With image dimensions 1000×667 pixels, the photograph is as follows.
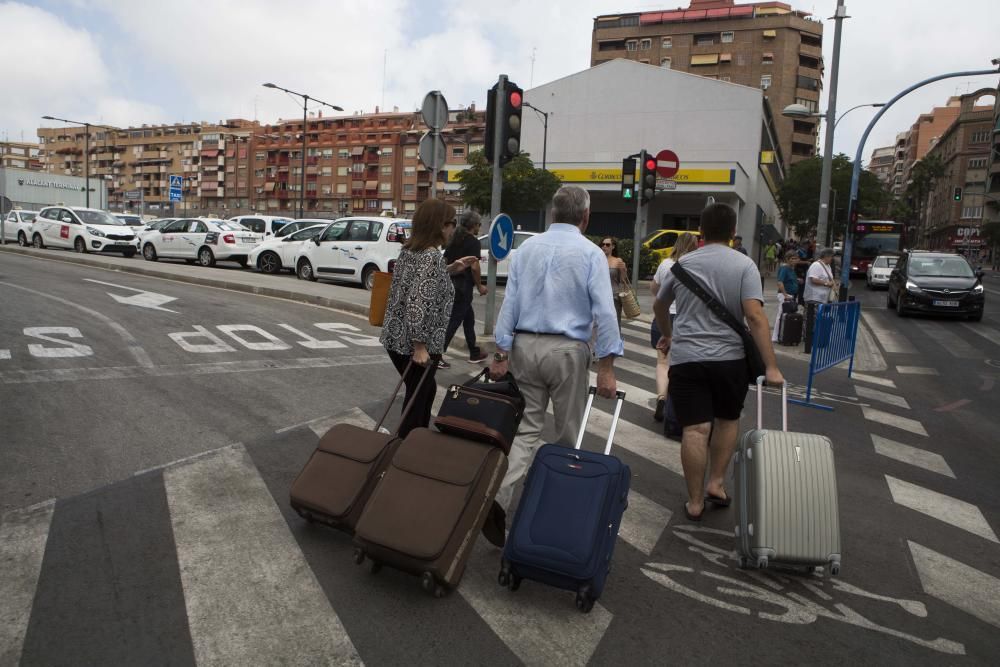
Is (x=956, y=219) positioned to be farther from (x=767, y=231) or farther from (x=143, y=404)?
(x=143, y=404)

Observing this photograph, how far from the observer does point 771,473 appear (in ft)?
12.2

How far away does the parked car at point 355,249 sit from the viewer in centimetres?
1755

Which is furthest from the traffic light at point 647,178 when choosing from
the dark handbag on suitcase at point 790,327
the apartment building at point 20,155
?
the apartment building at point 20,155

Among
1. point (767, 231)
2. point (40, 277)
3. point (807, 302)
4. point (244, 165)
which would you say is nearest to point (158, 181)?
point (244, 165)

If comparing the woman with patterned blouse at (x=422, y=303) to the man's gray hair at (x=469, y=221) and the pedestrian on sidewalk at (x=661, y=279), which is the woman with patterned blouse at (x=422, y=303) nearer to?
the pedestrian on sidewalk at (x=661, y=279)

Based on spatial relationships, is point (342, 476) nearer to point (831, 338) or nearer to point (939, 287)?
point (831, 338)

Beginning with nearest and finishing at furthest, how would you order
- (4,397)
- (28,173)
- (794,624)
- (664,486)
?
1. (794,624)
2. (664,486)
3. (4,397)
4. (28,173)

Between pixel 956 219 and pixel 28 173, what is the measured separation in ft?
353

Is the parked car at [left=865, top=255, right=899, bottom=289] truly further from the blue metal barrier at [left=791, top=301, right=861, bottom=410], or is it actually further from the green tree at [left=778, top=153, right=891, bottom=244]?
the blue metal barrier at [left=791, top=301, right=861, bottom=410]

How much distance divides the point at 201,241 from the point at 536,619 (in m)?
21.7

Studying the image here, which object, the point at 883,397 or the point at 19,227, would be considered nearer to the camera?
the point at 883,397

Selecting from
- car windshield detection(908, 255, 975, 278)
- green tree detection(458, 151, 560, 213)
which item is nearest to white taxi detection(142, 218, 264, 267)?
green tree detection(458, 151, 560, 213)

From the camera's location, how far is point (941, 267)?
20250mm

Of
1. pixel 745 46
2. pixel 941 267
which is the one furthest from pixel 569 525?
pixel 745 46
